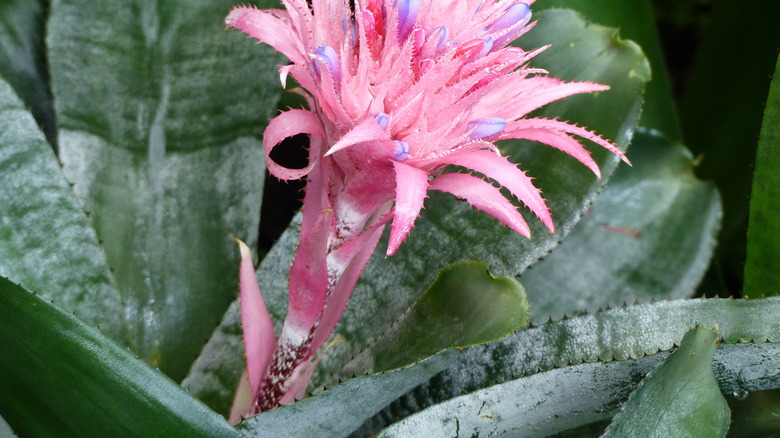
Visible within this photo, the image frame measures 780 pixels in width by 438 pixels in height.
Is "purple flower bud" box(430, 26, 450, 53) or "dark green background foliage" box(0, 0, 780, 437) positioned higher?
"purple flower bud" box(430, 26, 450, 53)

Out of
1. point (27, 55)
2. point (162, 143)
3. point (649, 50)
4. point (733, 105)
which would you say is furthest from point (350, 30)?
point (733, 105)

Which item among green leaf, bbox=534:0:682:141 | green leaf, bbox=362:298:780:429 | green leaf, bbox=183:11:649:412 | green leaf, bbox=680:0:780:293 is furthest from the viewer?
green leaf, bbox=680:0:780:293

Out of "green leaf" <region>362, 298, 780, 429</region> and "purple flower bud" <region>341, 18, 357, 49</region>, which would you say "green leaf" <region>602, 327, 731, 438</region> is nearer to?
"green leaf" <region>362, 298, 780, 429</region>

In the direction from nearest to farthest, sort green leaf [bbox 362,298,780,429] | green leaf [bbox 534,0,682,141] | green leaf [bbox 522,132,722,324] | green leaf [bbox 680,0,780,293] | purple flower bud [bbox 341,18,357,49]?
purple flower bud [bbox 341,18,357,49] < green leaf [bbox 362,298,780,429] < green leaf [bbox 522,132,722,324] < green leaf [bbox 534,0,682,141] < green leaf [bbox 680,0,780,293]

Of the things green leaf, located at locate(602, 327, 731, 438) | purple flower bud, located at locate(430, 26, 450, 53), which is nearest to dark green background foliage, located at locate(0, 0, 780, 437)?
green leaf, located at locate(602, 327, 731, 438)

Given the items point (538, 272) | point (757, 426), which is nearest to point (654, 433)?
point (757, 426)

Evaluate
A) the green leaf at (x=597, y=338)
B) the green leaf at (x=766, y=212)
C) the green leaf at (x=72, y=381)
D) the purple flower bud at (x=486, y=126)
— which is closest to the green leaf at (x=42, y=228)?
the green leaf at (x=72, y=381)
